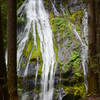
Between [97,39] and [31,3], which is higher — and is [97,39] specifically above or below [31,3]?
below

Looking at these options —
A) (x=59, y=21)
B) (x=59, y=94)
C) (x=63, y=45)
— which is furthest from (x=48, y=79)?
(x=59, y=21)

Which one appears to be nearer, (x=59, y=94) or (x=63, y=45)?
(x=59, y=94)

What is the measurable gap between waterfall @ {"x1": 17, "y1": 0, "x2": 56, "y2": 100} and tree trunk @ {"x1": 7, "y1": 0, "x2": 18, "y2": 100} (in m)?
3.55

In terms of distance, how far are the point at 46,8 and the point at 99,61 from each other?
10998 millimetres

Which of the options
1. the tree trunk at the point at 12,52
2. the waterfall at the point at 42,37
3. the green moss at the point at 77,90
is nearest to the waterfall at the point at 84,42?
the green moss at the point at 77,90

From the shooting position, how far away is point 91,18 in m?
6.00

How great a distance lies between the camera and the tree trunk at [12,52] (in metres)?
5.38

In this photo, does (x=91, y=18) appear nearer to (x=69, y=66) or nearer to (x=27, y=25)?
(x=69, y=66)

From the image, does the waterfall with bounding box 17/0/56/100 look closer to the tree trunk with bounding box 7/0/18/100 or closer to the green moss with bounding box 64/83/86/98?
the green moss with bounding box 64/83/86/98

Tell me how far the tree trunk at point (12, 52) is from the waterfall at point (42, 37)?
140 inches

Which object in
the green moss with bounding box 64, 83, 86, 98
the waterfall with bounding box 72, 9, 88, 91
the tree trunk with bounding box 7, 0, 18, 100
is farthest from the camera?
the waterfall with bounding box 72, 9, 88, 91

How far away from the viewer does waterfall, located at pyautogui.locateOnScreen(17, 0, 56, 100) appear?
8961 millimetres

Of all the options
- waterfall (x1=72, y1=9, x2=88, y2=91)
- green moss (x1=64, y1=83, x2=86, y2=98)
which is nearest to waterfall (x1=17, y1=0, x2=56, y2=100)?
green moss (x1=64, y1=83, x2=86, y2=98)

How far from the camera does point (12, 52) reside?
5.46m
